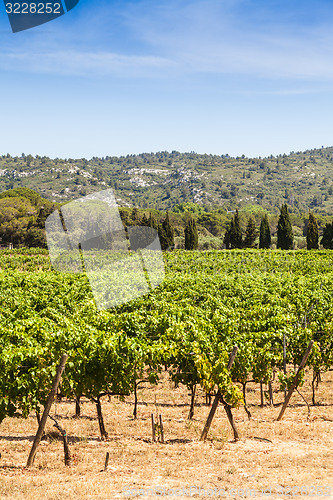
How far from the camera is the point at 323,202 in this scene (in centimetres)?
19388

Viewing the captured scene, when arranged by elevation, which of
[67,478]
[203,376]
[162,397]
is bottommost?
[162,397]

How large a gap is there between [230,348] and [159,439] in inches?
105

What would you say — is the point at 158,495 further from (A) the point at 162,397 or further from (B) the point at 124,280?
(B) the point at 124,280

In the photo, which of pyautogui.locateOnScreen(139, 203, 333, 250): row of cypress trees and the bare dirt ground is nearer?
the bare dirt ground

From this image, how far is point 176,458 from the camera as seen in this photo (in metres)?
7.65

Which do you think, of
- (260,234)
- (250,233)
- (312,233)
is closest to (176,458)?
(312,233)

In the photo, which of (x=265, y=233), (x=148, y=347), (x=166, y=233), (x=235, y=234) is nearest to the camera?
(x=148, y=347)

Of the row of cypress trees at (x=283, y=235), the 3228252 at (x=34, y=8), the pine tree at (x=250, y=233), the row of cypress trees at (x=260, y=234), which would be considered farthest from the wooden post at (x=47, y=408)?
the pine tree at (x=250, y=233)

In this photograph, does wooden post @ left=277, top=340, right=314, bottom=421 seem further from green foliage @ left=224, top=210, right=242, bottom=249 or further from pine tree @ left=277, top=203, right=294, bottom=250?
green foliage @ left=224, top=210, right=242, bottom=249

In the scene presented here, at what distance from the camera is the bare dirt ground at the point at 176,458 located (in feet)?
20.4

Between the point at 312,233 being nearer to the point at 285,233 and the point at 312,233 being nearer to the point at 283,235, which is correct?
the point at 285,233

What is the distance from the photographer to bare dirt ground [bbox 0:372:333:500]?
6223 mm

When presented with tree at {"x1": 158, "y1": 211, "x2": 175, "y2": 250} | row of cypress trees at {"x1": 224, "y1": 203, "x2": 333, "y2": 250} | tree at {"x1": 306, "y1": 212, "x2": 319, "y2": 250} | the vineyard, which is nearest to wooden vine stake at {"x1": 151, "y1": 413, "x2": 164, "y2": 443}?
the vineyard

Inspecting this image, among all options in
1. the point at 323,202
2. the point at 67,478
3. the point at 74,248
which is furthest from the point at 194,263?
the point at 323,202
